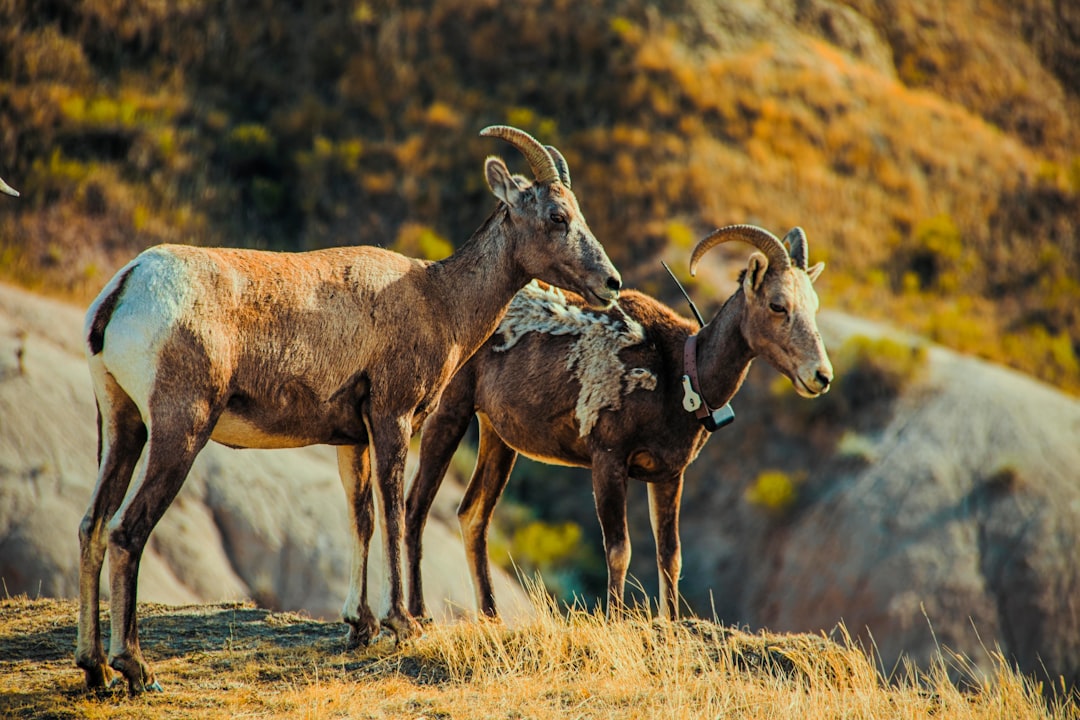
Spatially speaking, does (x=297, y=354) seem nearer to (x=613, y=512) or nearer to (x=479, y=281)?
(x=479, y=281)

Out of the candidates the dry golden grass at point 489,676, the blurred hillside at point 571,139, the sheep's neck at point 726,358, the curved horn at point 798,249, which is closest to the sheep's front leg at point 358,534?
the dry golden grass at point 489,676

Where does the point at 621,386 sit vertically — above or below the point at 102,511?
above

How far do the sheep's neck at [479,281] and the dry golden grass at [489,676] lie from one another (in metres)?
2.13

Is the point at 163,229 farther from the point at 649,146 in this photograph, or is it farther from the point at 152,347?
the point at 152,347

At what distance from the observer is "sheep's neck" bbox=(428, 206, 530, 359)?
8539mm

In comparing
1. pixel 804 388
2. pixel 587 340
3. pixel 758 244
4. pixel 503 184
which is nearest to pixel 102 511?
pixel 503 184

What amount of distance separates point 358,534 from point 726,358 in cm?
340

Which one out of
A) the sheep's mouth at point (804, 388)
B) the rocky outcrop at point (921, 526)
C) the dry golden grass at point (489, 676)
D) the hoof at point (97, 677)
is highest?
the sheep's mouth at point (804, 388)

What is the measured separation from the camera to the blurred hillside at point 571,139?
1013 inches

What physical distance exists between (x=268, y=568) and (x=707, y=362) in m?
8.82

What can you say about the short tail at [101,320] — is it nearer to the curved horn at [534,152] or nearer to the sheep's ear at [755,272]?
the curved horn at [534,152]

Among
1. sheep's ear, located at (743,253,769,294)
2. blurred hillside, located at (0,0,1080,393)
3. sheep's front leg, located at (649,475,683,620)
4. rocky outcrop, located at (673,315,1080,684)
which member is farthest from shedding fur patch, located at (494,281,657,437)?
blurred hillside, located at (0,0,1080,393)

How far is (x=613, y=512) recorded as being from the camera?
9422 mm

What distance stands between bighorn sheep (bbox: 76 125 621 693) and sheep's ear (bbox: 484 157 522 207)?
15mm
